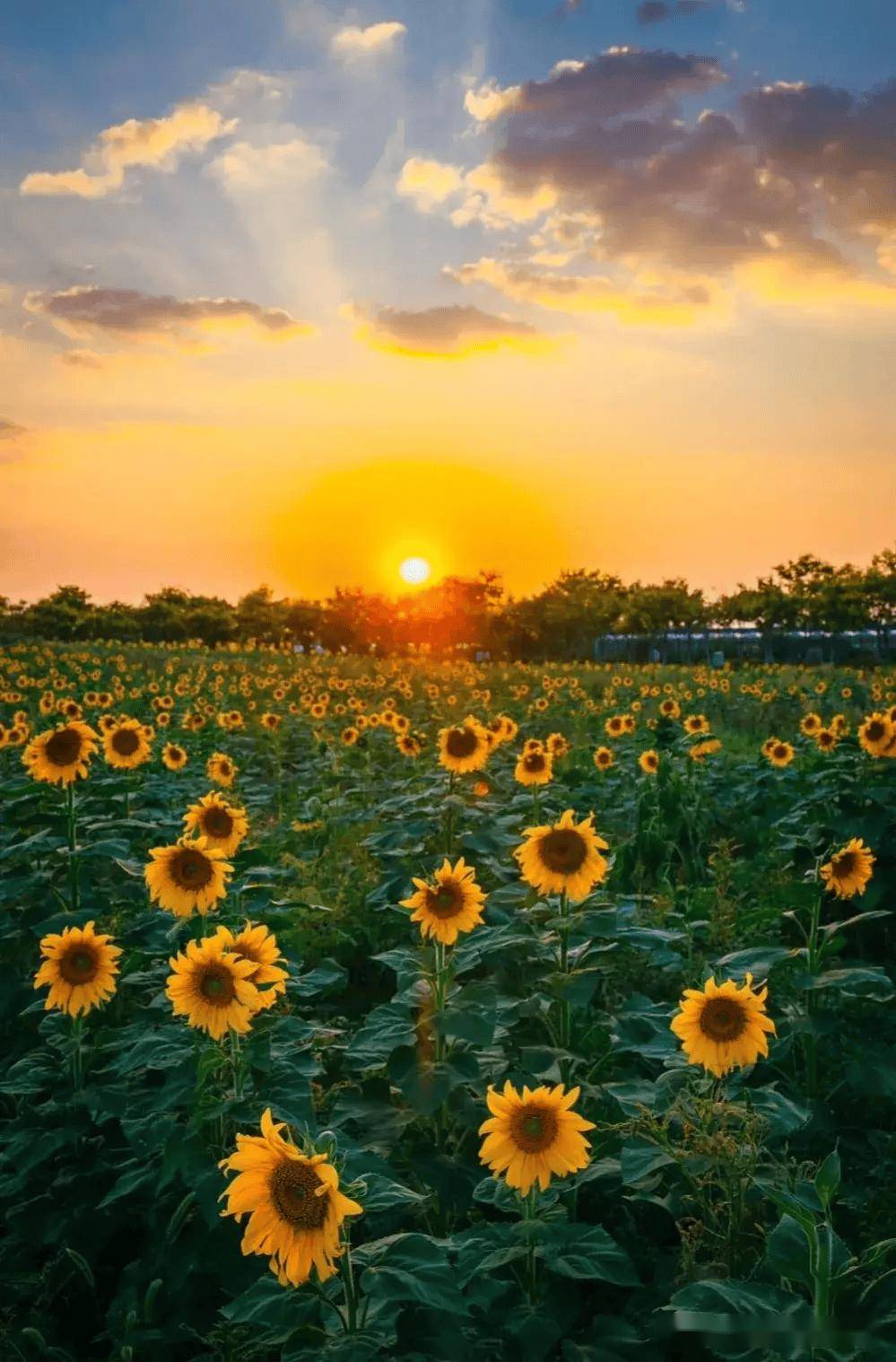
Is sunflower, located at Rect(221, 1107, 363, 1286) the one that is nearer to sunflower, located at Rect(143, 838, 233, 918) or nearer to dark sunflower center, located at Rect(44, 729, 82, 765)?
sunflower, located at Rect(143, 838, 233, 918)

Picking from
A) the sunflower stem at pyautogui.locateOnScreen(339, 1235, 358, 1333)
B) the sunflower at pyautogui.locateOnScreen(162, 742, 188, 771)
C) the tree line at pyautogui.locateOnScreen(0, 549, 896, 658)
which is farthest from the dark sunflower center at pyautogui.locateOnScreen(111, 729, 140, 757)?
the tree line at pyautogui.locateOnScreen(0, 549, 896, 658)

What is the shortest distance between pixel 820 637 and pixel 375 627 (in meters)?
22.9

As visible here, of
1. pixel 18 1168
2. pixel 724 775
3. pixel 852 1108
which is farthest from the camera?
pixel 724 775

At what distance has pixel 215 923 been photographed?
414 cm

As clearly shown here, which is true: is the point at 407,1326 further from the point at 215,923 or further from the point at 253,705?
the point at 253,705

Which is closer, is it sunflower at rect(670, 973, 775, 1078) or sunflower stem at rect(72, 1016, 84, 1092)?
sunflower at rect(670, 973, 775, 1078)

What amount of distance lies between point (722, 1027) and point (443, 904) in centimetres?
95

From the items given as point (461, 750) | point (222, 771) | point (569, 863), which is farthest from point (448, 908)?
point (222, 771)

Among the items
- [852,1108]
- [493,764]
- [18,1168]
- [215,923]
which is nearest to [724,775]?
[493,764]

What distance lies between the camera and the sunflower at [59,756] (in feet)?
14.8

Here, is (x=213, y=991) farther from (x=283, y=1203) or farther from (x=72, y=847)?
(x=72, y=847)

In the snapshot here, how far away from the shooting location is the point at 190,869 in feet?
11.5

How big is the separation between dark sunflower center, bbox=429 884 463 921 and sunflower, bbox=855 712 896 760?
10.4 ft

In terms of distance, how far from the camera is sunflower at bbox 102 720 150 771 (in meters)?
5.74
